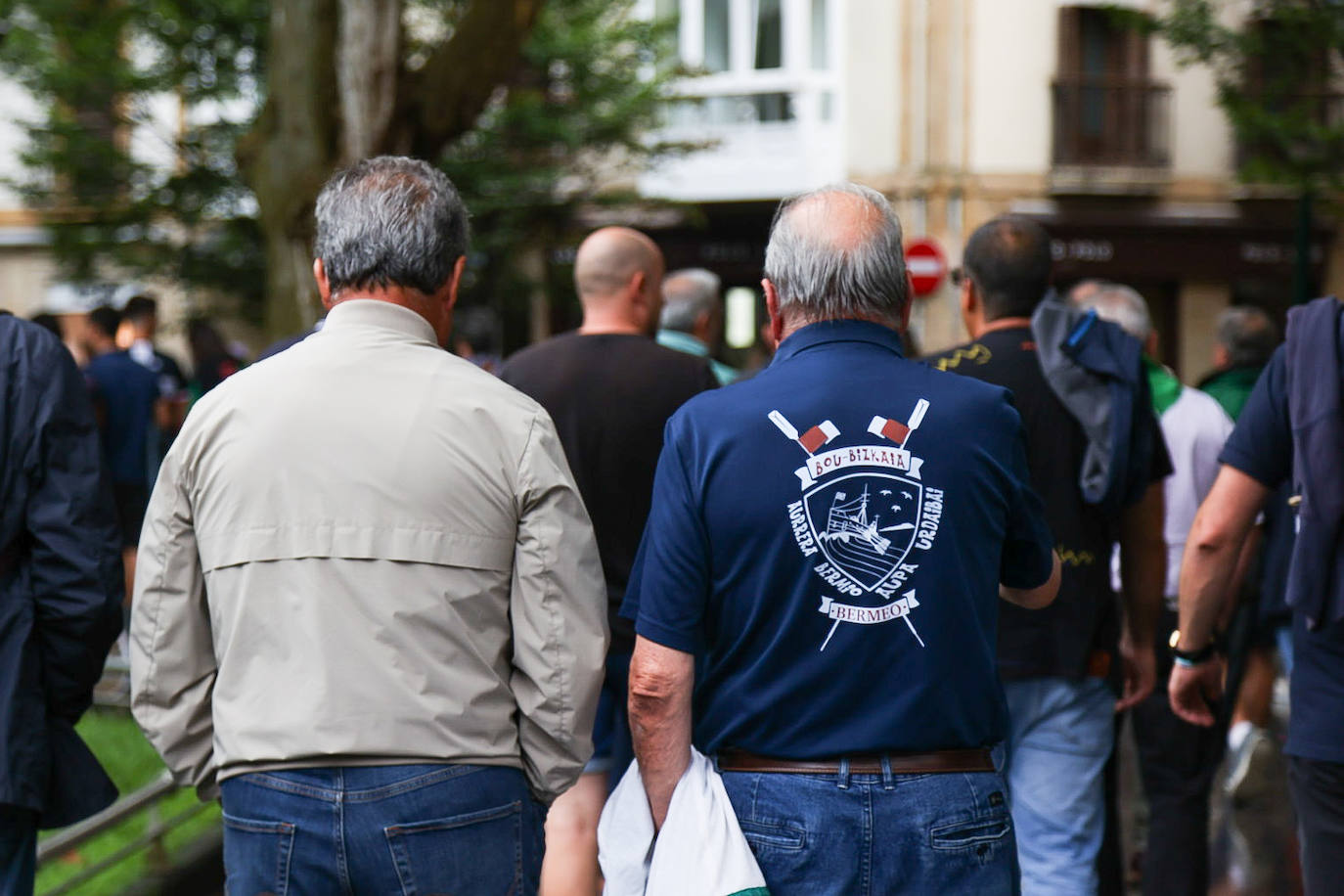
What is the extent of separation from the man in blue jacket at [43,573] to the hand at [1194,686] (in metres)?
2.59

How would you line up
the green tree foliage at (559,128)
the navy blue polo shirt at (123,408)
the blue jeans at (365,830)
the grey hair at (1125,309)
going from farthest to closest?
the green tree foliage at (559,128), the navy blue polo shirt at (123,408), the grey hair at (1125,309), the blue jeans at (365,830)

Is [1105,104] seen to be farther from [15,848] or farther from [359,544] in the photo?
[359,544]

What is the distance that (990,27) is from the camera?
22.3 meters

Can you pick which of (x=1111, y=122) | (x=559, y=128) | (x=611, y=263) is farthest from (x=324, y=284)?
(x=1111, y=122)

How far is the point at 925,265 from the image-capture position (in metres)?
18.5

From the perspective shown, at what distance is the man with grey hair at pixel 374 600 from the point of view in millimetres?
2695

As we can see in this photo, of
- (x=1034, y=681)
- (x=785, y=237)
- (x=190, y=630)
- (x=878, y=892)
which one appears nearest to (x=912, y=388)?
(x=785, y=237)

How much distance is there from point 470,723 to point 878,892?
76cm

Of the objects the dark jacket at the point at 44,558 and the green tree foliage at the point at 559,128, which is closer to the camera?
the dark jacket at the point at 44,558

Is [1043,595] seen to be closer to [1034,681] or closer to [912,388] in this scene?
[912,388]

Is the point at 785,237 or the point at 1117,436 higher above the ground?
the point at 785,237

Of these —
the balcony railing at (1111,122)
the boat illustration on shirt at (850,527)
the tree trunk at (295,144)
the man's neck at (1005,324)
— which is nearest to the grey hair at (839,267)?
the boat illustration on shirt at (850,527)

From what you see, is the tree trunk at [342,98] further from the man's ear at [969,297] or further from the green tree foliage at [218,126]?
the green tree foliage at [218,126]

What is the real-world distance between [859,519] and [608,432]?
1.99 metres
